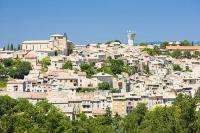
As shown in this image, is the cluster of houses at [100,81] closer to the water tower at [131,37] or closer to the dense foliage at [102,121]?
the dense foliage at [102,121]

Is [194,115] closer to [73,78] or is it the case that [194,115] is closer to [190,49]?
[73,78]

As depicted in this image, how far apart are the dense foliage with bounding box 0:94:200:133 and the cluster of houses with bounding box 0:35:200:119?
6213mm

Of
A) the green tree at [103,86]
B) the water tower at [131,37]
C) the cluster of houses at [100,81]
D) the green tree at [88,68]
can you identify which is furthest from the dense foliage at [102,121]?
the water tower at [131,37]

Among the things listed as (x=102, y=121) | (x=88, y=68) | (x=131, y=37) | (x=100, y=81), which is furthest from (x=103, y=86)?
(x=131, y=37)

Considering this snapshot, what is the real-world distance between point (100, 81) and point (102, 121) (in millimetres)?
14950

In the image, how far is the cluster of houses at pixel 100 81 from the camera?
161 ft

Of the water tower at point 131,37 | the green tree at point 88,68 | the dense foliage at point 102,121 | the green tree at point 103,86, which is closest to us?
the dense foliage at point 102,121

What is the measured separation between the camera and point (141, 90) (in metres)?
55.5

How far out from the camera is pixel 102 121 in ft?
135

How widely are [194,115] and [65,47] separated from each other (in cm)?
4505

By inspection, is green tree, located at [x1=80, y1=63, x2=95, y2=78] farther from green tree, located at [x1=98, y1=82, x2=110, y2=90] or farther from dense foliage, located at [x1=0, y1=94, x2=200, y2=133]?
dense foliage, located at [x1=0, y1=94, x2=200, y2=133]

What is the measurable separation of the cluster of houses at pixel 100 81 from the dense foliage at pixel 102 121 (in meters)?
6.21

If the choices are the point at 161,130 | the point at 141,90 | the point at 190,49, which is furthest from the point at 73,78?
the point at 190,49

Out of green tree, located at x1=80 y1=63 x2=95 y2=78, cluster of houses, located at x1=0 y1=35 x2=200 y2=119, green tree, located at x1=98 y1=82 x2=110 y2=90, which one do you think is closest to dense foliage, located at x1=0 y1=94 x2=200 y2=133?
cluster of houses, located at x1=0 y1=35 x2=200 y2=119
